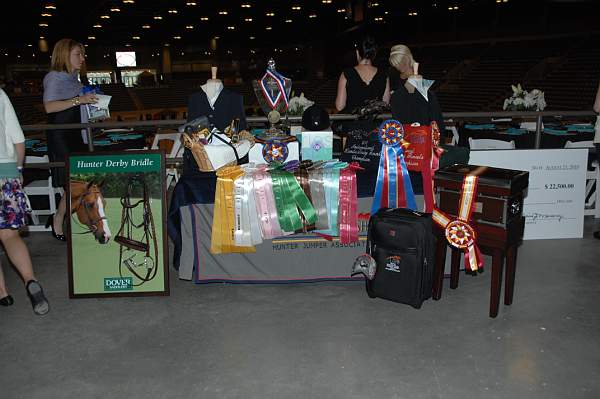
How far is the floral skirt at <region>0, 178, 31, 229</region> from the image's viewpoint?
2.98 m

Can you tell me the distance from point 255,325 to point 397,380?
844mm

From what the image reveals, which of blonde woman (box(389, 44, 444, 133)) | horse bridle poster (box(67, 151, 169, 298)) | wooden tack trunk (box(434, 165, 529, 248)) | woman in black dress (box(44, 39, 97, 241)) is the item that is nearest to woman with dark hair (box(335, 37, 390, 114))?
blonde woman (box(389, 44, 444, 133))

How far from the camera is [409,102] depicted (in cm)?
339

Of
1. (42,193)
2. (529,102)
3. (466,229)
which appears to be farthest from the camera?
(529,102)

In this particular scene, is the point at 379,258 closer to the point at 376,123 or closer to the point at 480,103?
the point at 376,123

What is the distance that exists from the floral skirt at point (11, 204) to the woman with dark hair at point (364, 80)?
2.07m

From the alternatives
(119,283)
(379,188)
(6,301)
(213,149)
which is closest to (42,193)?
(6,301)

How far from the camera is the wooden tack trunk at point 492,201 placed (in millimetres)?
2746

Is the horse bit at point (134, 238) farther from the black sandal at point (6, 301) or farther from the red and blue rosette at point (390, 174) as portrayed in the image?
the red and blue rosette at point (390, 174)

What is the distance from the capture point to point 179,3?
20.8m

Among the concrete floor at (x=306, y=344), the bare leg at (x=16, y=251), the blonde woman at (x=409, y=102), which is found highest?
the blonde woman at (x=409, y=102)

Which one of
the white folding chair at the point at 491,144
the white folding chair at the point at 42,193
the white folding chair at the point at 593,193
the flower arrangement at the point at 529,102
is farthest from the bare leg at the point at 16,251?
the flower arrangement at the point at 529,102

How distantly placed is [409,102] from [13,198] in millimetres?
2312

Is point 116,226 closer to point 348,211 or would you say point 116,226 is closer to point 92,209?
point 92,209
